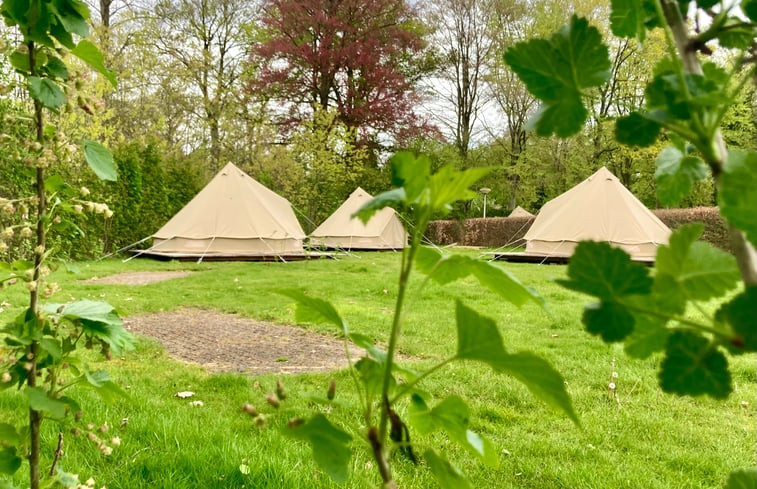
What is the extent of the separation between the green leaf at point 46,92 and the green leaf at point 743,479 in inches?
40.2

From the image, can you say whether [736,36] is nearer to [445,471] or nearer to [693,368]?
[693,368]

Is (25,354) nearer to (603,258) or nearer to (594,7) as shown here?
(603,258)

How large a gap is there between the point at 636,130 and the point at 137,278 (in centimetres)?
889

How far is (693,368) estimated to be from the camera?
0.25 meters

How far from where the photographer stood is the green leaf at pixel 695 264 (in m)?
0.26

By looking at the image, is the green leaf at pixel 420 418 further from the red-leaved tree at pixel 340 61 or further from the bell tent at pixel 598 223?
the red-leaved tree at pixel 340 61

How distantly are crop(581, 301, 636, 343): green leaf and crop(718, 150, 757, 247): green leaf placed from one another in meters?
0.07

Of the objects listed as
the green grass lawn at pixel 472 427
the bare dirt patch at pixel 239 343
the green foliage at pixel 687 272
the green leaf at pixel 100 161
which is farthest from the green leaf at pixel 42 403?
the bare dirt patch at pixel 239 343

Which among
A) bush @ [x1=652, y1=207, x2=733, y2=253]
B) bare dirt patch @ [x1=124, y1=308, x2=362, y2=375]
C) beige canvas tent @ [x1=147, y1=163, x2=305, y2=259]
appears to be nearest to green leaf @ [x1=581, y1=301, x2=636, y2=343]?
bare dirt patch @ [x1=124, y1=308, x2=362, y2=375]

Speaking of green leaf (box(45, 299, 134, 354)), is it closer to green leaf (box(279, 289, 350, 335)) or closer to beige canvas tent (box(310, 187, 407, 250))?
green leaf (box(279, 289, 350, 335))

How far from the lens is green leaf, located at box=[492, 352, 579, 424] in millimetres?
340

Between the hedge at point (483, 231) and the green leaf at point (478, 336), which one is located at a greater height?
the hedge at point (483, 231)

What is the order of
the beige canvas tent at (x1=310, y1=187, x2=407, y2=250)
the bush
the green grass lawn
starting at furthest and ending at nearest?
the beige canvas tent at (x1=310, y1=187, x2=407, y2=250) → the bush → the green grass lawn

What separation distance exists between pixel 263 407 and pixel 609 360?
2488 mm
